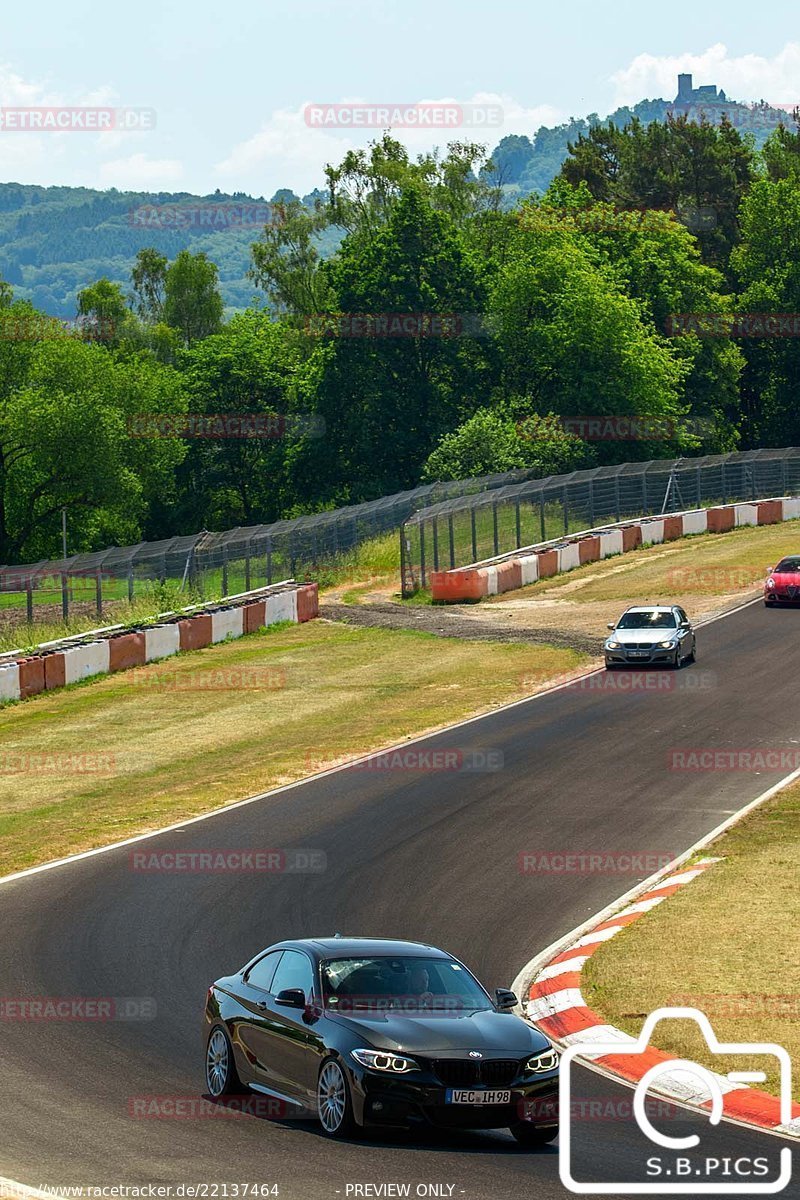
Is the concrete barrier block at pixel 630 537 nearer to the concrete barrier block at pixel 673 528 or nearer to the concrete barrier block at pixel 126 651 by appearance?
the concrete barrier block at pixel 673 528

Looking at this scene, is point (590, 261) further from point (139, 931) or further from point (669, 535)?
point (139, 931)

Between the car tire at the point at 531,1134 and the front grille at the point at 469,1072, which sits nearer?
the front grille at the point at 469,1072

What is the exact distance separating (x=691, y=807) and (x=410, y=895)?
6.83 m

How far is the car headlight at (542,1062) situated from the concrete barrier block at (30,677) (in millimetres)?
29054

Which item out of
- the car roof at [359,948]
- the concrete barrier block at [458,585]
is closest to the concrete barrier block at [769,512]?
the concrete barrier block at [458,585]

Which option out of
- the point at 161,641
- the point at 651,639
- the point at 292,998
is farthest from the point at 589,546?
the point at 292,998

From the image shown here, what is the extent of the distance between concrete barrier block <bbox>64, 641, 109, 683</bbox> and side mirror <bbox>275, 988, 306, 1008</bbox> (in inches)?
1140

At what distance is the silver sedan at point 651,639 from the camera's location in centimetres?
3962

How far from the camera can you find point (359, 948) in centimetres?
1389

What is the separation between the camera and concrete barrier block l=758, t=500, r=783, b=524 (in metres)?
65.9

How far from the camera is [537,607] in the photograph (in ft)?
169

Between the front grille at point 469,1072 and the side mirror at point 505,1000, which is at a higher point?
the side mirror at point 505,1000

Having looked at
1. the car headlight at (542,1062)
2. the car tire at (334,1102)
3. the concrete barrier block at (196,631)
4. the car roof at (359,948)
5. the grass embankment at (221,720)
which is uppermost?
the car roof at (359,948)

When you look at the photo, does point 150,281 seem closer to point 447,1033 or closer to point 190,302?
point 190,302
